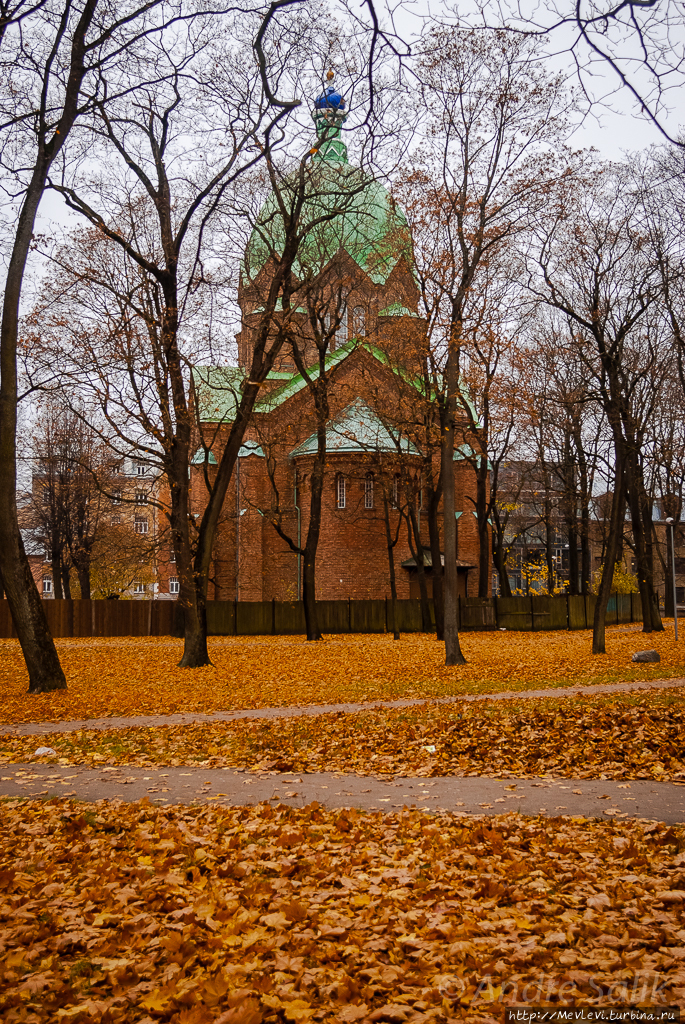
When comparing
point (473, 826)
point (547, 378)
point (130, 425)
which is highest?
point (547, 378)

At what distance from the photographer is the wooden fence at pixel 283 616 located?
41.3 meters

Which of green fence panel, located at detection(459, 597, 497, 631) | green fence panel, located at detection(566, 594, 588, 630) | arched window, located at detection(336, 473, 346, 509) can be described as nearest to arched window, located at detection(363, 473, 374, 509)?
arched window, located at detection(336, 473, 346, 509)

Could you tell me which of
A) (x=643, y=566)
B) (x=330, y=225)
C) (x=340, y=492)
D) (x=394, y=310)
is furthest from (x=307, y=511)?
(x=330, y=225)

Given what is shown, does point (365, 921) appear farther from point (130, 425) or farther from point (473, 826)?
point (130, 425)

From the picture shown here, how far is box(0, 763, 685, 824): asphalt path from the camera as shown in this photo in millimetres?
7180

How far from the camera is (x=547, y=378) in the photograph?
3653cm

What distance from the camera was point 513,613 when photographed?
1713 inches

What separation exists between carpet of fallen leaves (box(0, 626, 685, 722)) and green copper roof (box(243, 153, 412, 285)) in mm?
10573

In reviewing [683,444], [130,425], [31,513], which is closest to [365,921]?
[130,425]

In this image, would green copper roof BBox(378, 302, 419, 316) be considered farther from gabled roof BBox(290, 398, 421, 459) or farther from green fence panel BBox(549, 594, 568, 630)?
green fence panel BBox(549, 594, 568, 630)

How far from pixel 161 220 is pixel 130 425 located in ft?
→ 24.8

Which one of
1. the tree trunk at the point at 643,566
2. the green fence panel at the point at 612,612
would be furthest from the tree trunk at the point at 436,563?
the green fence panel at the point at 612,612

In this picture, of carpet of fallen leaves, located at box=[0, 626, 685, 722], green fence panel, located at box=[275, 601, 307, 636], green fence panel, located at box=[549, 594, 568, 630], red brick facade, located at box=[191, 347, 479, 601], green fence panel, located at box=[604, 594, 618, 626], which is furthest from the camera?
green fence panel, located at box=[604, 594, 618, 626]

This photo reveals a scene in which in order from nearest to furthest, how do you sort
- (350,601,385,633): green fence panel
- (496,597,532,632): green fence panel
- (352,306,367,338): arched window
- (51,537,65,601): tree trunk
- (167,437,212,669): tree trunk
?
(167,437,212,669): tree trunk
(352,306,367,338): arched window
(350,601,385,633): green fence panel
(496,597,532,632): green fence panel
(51,537,65,601): tree trunk
